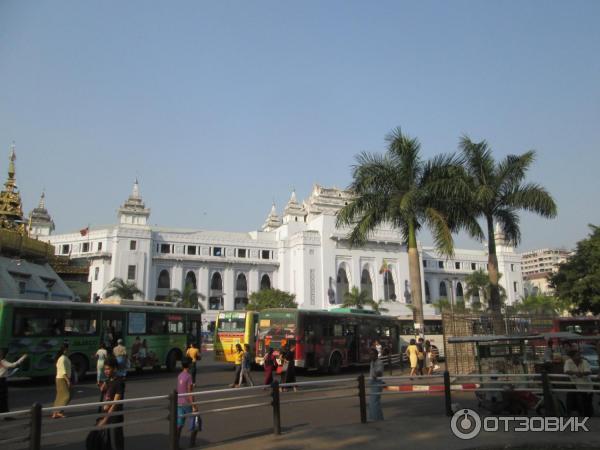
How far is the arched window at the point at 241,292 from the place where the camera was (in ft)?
226

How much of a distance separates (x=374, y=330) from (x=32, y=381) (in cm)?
1389

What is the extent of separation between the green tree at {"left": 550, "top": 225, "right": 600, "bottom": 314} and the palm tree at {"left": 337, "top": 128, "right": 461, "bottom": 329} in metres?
15.4

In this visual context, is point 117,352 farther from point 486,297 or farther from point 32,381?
point 486,297

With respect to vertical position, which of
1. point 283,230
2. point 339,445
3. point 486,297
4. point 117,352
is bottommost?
point 339,445

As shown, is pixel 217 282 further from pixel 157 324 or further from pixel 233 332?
pixel 157 324

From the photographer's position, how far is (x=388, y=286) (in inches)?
2827

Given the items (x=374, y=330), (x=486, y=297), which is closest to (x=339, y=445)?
(x=374, y=330)

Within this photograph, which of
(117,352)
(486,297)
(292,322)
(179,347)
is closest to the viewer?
(117,352)

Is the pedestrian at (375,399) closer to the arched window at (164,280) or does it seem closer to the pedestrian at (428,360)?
the pedestrian at (428,360)

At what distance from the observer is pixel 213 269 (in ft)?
220

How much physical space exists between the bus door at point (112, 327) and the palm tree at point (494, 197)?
13.6m

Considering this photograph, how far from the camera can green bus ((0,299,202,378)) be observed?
51.5ft

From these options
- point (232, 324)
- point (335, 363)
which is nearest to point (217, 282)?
point (232, 324)

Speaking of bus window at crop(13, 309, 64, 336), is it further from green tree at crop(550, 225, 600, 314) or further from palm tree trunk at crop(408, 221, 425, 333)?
green tree at crop(550, 225, 600, 314)
